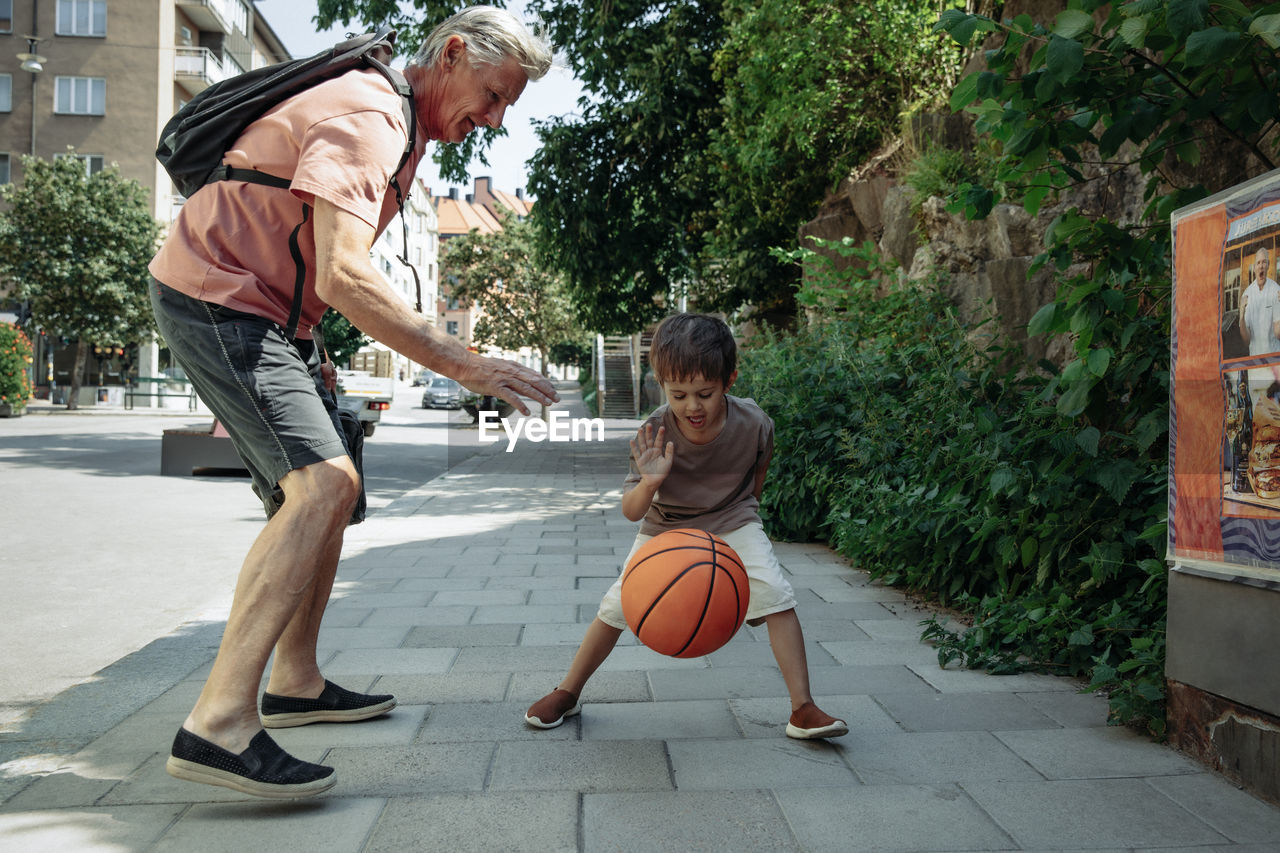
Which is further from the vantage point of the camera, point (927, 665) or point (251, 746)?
point (927, 665)

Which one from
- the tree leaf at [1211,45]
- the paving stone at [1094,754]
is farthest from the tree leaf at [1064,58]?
the paving stone at [1094,754]

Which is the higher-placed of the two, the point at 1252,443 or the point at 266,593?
the point at 1252,443

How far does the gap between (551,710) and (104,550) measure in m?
5.57

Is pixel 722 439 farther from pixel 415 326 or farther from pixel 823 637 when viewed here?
pixel 823 637

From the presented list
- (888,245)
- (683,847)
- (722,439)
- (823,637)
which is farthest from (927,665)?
(888,245)

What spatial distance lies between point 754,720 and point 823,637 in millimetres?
1370

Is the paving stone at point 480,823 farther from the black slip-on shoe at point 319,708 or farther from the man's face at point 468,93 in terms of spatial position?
the man's face at point 468,93

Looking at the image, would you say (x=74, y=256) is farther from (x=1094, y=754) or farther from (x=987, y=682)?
(x=1094, y=754)

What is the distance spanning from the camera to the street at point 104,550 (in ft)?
15.5

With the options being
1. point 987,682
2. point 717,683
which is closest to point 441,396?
point 717,683

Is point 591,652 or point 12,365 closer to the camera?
point 591,652

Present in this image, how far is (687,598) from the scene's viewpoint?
3.09 metres

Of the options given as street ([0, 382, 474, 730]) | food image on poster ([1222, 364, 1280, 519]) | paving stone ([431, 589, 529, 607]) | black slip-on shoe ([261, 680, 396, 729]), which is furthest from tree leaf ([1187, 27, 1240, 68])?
street ([0, 382, 474, 730])

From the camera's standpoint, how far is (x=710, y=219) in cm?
1702
